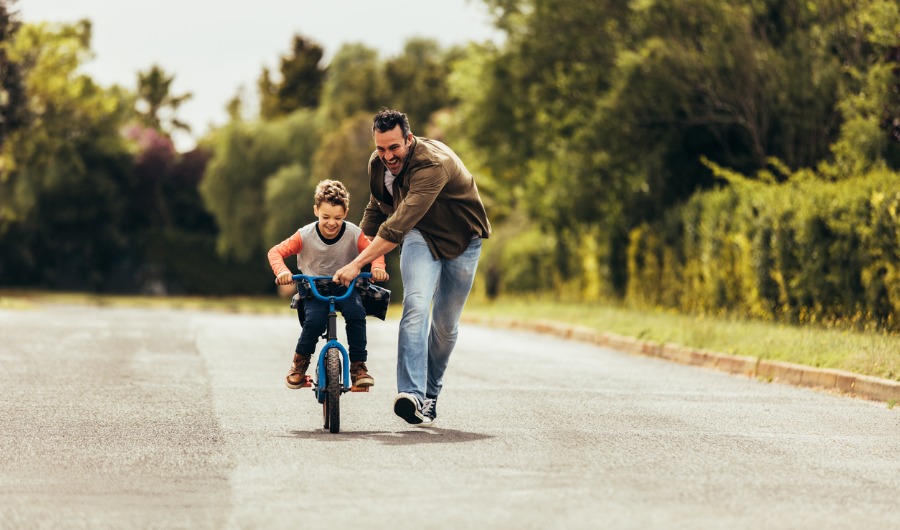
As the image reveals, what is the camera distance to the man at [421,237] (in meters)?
8.59

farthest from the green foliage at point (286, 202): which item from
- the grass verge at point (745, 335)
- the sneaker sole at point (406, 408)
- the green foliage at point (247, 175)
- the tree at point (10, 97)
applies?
the sneaker sole at point (406, 408)

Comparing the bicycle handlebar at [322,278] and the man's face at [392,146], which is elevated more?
the man's face at [392,146]

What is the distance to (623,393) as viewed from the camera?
467 inches

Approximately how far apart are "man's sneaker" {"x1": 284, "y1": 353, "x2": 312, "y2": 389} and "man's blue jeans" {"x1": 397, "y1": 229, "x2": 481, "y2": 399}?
0.72 meters

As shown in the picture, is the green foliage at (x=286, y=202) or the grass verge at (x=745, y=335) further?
the green foliage at (x=286, y=202)

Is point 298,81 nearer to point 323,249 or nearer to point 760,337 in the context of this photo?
point 760,337

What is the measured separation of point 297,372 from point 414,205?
145 centimetres

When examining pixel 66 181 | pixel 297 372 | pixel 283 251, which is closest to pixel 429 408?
pixel 297 372

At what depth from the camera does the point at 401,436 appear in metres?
8.65

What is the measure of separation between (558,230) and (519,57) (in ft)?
12.4

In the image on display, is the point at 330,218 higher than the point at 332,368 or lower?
higher

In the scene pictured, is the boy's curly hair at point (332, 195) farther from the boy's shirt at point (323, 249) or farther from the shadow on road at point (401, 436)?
the shadow on road at point (401, 436)

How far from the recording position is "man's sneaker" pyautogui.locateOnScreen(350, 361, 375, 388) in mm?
8867

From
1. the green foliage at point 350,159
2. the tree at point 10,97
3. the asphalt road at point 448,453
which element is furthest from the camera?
the green foliage at point 350,159
